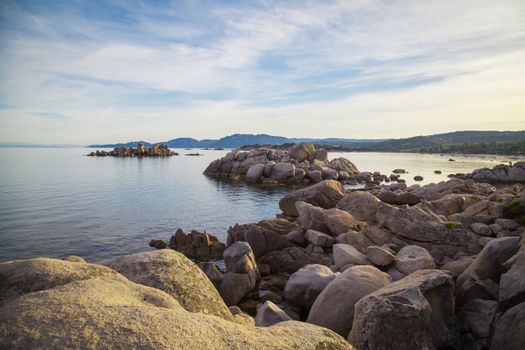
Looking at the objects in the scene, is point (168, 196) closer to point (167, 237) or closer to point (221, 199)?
point (221, 199)

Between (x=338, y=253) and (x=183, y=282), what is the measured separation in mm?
10798

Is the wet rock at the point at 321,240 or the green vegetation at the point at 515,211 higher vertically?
the green vegetation at the point at 515,211

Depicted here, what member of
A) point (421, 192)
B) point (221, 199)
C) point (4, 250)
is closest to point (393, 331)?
point (4, 250)

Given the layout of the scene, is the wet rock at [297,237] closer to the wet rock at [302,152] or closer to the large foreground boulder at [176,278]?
the large foreground boulder at [176,278]

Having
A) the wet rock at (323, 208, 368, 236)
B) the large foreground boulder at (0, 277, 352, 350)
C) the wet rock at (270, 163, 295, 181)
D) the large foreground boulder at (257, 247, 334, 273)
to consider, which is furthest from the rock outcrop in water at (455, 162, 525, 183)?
the large foreground boulder at (0, 277, 352, 350)

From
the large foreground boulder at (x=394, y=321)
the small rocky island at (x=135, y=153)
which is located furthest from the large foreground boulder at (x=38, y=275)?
the small rocky island at (x=135, y=153)

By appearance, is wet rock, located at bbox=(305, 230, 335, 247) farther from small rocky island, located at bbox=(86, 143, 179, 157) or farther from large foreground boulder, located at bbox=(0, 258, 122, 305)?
small rocky island, located at bbox=(86, 143, 179, 157)

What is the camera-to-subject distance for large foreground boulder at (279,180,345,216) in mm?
32094

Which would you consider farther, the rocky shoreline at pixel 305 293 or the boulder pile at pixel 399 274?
the boulder pile at pixel 399 274

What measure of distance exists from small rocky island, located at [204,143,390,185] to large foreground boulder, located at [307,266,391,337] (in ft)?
187

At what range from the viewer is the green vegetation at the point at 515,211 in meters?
18.1

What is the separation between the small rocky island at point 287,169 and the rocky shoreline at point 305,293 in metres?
46.6

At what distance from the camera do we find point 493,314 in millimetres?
8398

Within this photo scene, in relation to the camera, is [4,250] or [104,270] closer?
[104,270]
